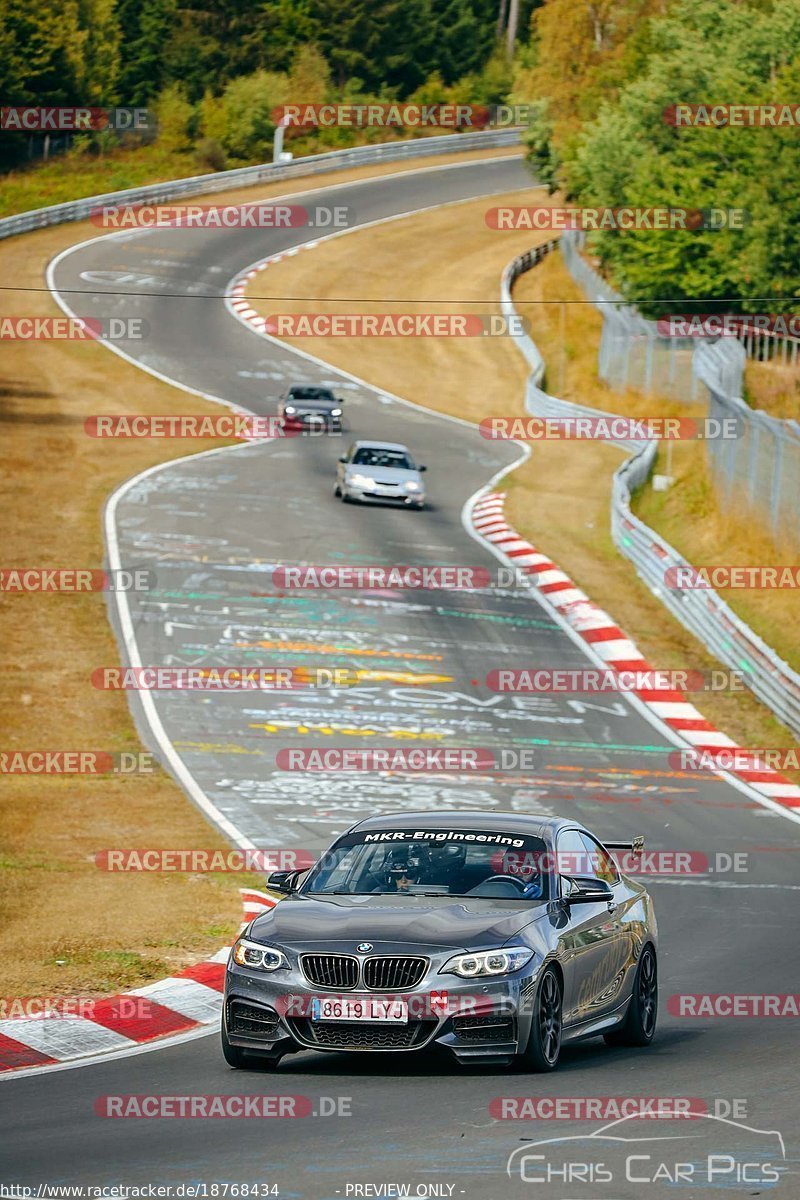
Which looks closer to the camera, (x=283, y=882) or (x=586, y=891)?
(x=586, y=891)

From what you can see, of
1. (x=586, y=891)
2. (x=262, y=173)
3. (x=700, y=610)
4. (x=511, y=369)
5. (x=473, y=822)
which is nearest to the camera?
(x=586, y=891)

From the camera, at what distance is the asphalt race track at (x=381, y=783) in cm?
817

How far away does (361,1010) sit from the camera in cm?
961

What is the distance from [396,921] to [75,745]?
1502cm

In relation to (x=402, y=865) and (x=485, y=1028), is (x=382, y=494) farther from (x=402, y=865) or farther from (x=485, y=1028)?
(x=485, y=1028)

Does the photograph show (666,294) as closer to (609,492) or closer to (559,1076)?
(609,492)

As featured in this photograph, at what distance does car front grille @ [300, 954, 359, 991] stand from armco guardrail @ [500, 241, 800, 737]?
1786 centimetres

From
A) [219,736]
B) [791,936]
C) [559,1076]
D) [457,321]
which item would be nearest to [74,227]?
[457,321]

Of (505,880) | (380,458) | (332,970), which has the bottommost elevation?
(380,458)

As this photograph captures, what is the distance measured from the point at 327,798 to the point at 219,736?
3112 mm

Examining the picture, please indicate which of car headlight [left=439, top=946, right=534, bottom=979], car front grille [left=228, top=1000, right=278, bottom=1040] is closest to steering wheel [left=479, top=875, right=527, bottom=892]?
car headlight [left=439, top=946, right=534, bottom=979]

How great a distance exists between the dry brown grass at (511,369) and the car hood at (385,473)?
8.37 feet

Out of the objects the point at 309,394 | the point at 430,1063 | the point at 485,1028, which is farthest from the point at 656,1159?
the point at 309,394

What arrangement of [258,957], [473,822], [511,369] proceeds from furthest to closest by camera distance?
[511,369], [473,822], [258,957]
